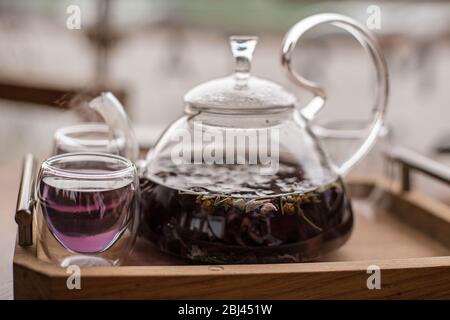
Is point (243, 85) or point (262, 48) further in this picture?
point (262, 48)

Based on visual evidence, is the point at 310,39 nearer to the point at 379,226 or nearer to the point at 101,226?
the point at 379,226

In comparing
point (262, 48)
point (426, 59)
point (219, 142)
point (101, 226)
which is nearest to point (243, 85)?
point (219, 142)

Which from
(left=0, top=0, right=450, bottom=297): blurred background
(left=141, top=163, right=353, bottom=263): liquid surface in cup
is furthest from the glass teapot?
(left=0, top=0, right=450, bottom=297): blurred background

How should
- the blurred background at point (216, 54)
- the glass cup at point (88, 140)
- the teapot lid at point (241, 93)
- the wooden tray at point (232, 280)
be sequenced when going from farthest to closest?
Result: 1. the blurred background at point (216, 54)
2. the glass cup at point (88, 140)
3. the teapot lid at point (241, 93)
4. the wooden tray at point (232, 280)

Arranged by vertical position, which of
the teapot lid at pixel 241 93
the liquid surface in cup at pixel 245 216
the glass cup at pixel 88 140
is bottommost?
the liquid surface in cup at pixel 245 216

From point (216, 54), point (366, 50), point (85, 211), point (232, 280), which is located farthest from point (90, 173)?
point (216, 54)

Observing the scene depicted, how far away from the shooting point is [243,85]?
716 millimetres

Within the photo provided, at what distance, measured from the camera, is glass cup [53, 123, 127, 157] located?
0.80m

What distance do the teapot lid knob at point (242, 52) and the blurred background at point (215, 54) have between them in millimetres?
2291

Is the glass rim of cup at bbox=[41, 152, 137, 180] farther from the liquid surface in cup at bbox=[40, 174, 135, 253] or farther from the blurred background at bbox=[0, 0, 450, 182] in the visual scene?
the blurred background at bbox=[0, 0, 450, 182]

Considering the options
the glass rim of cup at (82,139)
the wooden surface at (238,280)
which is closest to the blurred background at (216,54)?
the glass rim of cup at (82,139)

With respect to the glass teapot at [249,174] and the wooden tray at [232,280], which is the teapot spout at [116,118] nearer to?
the glass teapot at [249,174]

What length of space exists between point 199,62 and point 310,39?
1.66 feet

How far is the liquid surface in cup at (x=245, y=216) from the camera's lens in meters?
0.63
